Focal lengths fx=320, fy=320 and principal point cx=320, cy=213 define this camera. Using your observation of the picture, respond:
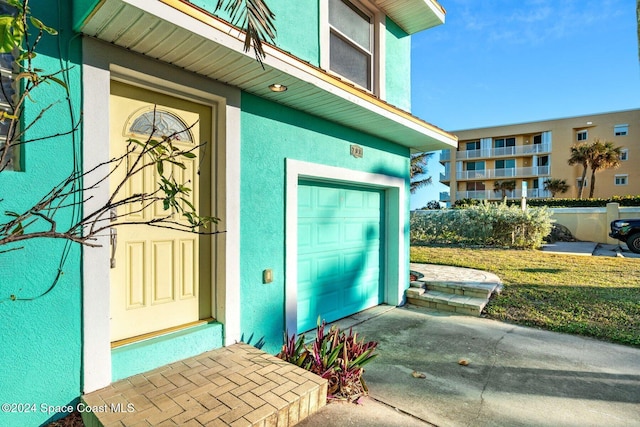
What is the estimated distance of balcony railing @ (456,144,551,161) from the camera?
3494 cm

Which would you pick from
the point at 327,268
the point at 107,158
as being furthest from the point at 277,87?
the point at 327,268

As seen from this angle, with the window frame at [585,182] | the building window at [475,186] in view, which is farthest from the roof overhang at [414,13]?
the building window at [475,186]

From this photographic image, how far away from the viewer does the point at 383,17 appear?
5.38 meters

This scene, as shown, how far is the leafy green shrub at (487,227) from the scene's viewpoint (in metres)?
13.1

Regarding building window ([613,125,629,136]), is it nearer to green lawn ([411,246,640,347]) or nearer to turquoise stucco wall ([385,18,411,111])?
green lawn ([411,246,640,347])

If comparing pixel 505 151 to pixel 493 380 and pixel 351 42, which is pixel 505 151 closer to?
pixel 351 42

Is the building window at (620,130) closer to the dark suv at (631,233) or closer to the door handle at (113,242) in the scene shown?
the dark suv at (631,233)

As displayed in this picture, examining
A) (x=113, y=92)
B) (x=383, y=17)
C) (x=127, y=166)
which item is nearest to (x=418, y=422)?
(x=127, y=166)

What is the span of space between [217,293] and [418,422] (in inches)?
88.4

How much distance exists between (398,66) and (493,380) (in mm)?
5082

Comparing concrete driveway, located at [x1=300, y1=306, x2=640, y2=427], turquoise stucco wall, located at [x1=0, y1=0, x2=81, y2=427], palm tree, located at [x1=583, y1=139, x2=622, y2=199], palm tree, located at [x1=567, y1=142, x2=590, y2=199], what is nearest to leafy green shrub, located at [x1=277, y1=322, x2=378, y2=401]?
concrete driveway, located at [x1=300, y1=306, x2=640, y2=427]

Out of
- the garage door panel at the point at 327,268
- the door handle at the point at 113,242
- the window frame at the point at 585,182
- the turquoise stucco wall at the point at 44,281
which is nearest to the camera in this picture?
the turquoise stucco wall at the point at 44,281

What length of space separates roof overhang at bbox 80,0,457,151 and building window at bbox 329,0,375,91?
944 mm

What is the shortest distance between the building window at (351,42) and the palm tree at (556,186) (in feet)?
119
